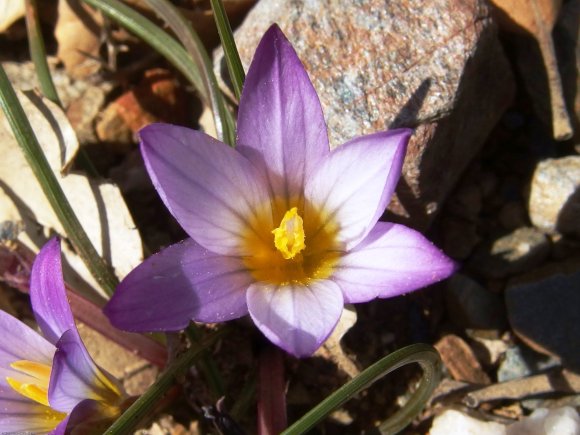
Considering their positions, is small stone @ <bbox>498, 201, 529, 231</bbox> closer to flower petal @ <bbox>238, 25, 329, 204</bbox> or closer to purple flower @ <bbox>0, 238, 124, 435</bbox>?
flower petal @ <bbox>238, 25, 329, 204</bbox>

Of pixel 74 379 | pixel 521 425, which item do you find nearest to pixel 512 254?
pixel 521 425

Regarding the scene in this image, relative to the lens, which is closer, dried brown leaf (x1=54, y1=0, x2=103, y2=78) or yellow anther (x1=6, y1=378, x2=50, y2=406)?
yellow anther (x1=6, y1=378, x2=50, y2=406)

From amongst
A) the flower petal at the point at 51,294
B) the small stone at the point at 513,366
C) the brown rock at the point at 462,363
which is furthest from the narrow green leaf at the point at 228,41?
the small stone at the point at 513,366

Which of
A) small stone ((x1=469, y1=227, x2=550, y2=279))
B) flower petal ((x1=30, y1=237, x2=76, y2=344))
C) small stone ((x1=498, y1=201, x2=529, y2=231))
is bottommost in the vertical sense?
small stone ((x1=469, y1=227, x2=550, y2=279))

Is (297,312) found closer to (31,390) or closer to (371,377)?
(371,377)

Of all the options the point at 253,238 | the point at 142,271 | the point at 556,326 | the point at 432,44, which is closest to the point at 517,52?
the point at 432,44

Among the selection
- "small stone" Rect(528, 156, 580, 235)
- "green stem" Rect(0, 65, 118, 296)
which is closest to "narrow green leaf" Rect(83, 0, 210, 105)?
"green stem" Rect(0, 65, 118, 296)

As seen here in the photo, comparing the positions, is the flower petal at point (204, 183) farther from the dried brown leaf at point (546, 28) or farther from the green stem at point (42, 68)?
the dried brown leaf at point (546, 28)
